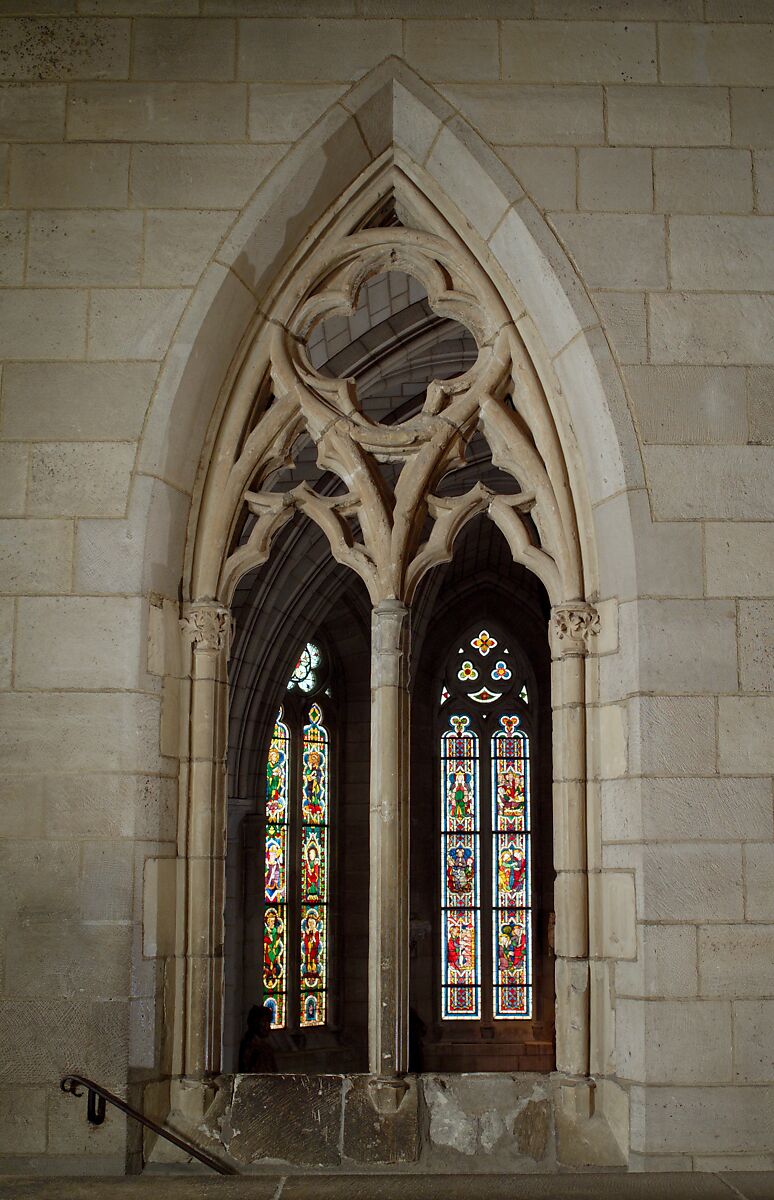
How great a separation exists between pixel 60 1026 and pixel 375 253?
238 cm

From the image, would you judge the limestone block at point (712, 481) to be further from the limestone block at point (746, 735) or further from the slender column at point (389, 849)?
A: the slender column at point (389, 849)

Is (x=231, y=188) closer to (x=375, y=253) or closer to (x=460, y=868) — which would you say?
(x=375, y=253)

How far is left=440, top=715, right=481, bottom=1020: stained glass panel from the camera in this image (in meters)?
12.1

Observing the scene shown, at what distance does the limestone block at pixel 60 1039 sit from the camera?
3.62m

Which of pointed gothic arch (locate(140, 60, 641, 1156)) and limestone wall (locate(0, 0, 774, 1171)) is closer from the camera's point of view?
limestone wall (locate(0, 0, 774, 1171))

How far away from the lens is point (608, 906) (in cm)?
381

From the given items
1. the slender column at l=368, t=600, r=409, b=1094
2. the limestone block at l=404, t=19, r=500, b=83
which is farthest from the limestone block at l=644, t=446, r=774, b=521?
the limestone block at l=404, t=19, r=500, b=83

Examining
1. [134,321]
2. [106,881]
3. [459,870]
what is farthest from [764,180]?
[459,870]

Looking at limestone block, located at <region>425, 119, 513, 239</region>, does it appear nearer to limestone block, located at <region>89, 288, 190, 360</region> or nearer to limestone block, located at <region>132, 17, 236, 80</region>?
limestone block, located at <region>132, 17, 236, 80</region>

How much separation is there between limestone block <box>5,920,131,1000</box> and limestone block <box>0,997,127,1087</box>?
30 mm

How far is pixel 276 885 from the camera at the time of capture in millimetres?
10375

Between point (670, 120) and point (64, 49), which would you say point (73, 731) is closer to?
point (64, 49)

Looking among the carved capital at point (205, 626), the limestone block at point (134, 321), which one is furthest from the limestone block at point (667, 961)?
the limestone block at point (134, 321)

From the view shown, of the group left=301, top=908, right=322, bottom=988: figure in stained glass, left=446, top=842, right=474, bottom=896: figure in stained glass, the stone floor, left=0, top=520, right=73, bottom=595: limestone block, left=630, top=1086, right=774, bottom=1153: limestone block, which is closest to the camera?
the stone floor
